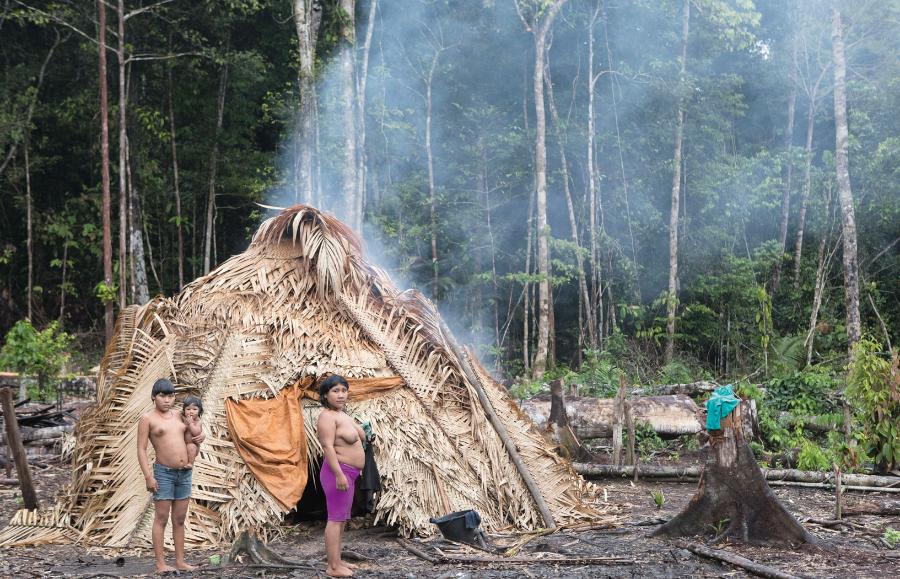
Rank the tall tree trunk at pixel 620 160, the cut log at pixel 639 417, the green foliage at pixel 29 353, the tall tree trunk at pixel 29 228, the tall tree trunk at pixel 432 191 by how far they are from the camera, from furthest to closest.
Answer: the tall tree trunk at pixel 620 160 → the tall tree trunk at pixel 432 191 → the tall tree trunk at pixel 29 228 → the green foliage at pixel 29 353 → the cut log at pixel 639 417

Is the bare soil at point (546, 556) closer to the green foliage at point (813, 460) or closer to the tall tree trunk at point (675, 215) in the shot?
the green foliage at point (813, 460)

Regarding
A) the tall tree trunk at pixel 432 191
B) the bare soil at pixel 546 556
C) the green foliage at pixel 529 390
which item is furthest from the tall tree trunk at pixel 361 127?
the bare soil at pixel 546 556

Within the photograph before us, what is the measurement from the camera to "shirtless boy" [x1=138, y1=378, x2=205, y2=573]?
18.4ft

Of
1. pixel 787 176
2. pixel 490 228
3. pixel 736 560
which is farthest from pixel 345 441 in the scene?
pixel 787 176

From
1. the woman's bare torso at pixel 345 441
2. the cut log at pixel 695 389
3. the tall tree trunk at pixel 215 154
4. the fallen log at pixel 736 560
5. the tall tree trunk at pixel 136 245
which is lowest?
the fallen log at pixel 736 560

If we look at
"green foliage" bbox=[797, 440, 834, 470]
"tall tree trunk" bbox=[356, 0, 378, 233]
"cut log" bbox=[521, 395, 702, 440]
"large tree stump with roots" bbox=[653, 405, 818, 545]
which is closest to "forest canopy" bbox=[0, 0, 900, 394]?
"tall tree trunk" bbox=[356, 0, 378, 233]

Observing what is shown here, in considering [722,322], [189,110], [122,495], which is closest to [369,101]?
[189,110]

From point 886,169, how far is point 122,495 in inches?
765

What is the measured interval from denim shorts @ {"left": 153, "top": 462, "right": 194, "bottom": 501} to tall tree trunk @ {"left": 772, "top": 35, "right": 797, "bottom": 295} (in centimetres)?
1727

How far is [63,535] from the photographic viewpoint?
6719mm

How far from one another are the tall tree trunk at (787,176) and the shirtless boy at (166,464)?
17273 millimetres

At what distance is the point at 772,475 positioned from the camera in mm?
9203

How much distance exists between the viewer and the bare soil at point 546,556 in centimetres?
556

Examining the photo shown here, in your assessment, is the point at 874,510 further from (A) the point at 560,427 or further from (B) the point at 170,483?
(B) the point at 170,483
